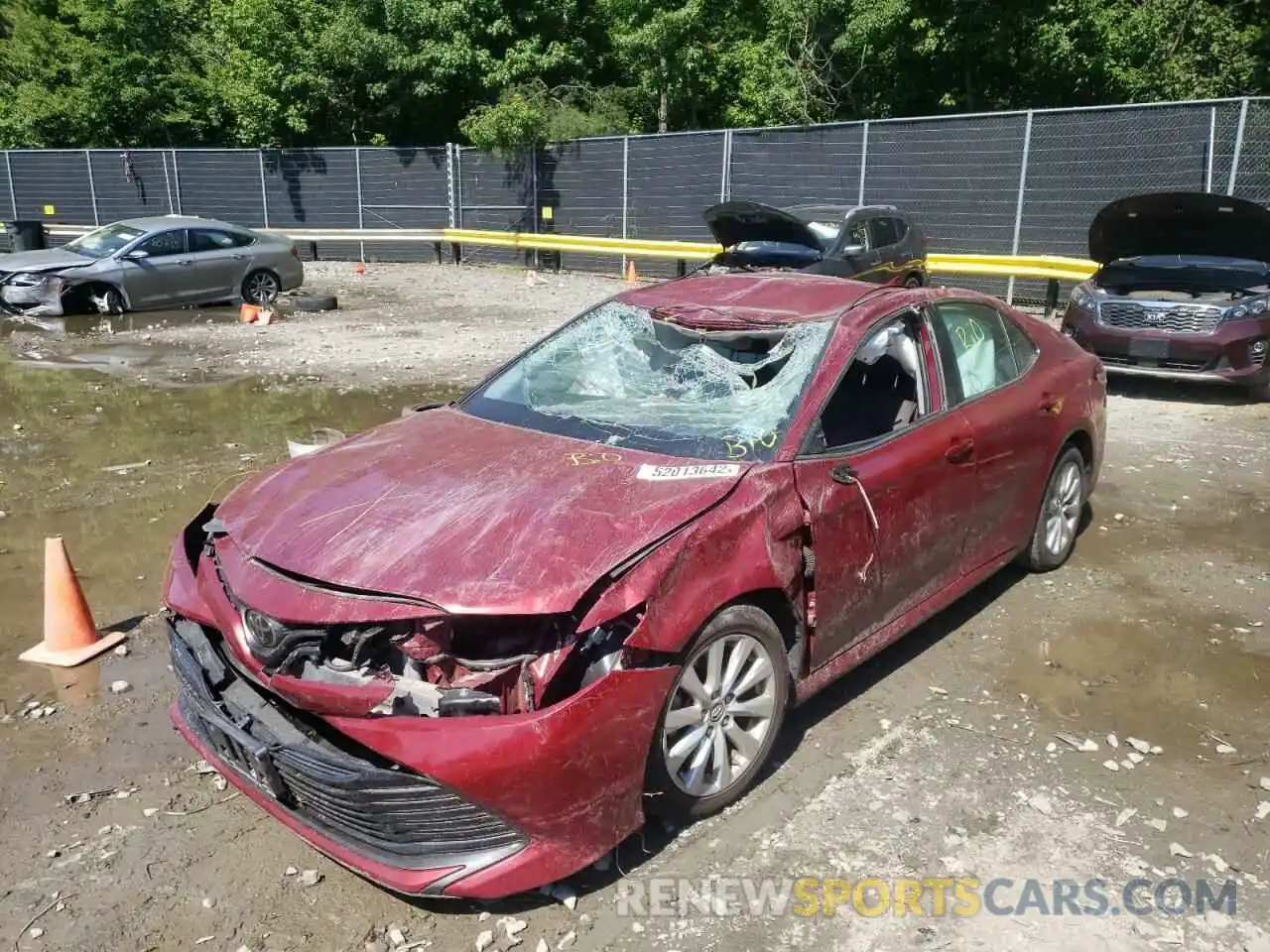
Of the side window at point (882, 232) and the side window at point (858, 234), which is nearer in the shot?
the side window at point (858, 234)

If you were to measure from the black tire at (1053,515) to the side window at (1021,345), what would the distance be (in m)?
0.53

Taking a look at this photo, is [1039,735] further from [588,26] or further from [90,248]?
[588,26]

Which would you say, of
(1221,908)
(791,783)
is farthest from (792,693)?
(1221,908)

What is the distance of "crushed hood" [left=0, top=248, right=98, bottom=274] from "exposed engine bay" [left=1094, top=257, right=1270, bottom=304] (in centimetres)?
1317

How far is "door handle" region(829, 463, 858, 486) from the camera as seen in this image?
3.58 m

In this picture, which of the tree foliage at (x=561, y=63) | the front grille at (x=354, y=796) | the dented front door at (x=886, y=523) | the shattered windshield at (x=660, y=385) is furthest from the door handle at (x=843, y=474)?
the tree foliage at (x=561, y=63)

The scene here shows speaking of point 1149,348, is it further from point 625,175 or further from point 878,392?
point 625,175

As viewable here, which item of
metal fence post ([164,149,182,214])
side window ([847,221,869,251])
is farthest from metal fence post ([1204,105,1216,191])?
metal fence post ([164,149,182,214])

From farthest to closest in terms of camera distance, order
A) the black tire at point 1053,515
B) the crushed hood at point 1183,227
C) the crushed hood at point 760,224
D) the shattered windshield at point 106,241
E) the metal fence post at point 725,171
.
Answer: the metal fence post at point 725,171, the shattered windshield at point 106,241, the crushed hood at point 760,224, the crushed hood at point 1183,227, the black tire at point 1053,515

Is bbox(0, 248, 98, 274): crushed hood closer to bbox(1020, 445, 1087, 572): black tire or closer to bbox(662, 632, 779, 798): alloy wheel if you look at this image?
bbox(1020, 445, 1087, 572): black tire

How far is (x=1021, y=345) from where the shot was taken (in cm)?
502

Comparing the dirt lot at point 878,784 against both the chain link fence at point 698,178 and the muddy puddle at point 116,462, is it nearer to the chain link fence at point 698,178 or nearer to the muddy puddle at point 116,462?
the muddy puddle at point 116,462

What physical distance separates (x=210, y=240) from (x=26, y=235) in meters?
9.24

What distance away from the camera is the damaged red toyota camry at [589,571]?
272 centimetres
